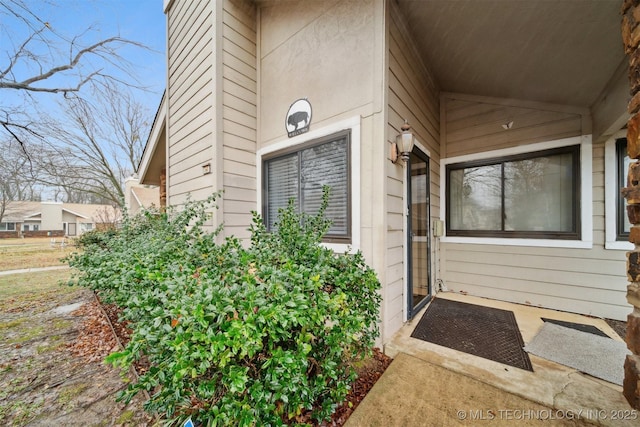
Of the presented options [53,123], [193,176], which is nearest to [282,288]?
[193,176]

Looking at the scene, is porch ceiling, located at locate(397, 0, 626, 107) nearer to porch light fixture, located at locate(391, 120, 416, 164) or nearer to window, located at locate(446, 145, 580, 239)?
window, located at locate(446, 145, 580, 239)

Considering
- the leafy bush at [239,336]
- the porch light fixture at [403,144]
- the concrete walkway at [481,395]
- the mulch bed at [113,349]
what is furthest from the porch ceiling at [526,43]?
the mulch bed at [113,349]

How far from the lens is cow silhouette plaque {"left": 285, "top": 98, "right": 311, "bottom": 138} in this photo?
3082 mm

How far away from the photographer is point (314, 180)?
3051mm

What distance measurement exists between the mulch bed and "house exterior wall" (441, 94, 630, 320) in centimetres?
238

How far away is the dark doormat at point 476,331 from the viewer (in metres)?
2.24

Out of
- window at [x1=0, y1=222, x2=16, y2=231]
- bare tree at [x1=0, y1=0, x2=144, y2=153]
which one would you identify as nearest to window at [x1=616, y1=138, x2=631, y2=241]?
bare tree at [x1=0, y1=0, x2=144, y2=153]

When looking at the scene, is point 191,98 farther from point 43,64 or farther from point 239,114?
point 43,64

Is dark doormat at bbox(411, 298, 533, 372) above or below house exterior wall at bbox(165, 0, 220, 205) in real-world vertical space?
below

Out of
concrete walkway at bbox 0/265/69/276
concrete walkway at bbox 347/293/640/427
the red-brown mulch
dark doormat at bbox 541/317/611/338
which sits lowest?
Result: concrete walkway at bbox 0/265/69/276

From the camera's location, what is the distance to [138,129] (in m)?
13.0

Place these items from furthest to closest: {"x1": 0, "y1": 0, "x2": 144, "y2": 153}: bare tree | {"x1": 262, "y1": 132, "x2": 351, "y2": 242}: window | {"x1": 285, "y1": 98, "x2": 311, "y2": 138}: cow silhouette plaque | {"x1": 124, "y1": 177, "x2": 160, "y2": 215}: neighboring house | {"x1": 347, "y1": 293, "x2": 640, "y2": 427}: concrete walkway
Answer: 1. {"x1": 124, "y1": 177, "x2": 160, "y2": 215}: neighboring house
2. {"x1": 0, "y1": 0, "x2": 144, "y2": 153}: bare tree
3. {"x1": 285, "y1": 98, "x2": 311, "y2": 138}: cow silhouette plaque
4. {"x1": 262, "y1": 132, "x2": 351, "y2": 242}: window
5. {"x1": 347, "y1": 293, "x2": 640, "y2": 427}: concrete walkway

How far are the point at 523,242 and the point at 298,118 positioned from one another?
3561mm

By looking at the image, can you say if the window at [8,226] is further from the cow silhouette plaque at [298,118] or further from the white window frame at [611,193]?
the white window frame at [611,193]
